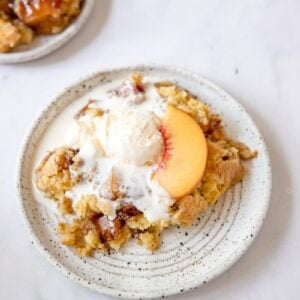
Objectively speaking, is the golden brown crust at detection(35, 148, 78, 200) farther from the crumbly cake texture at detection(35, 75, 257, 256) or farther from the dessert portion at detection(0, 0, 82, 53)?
the dessert portion at detection(0, 0, 82, 53)

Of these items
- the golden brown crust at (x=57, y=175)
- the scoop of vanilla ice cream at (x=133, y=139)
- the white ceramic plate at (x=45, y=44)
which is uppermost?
the white ceramic plate at (x=45, y=44)

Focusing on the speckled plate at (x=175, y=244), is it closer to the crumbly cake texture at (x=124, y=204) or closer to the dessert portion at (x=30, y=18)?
the crumbly cake texture at (x=124, y=204)

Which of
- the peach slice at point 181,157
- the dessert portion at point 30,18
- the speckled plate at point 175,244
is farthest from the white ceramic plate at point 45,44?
the peach slice at point 181,157

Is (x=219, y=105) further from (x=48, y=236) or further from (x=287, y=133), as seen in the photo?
(x=48, y=236)

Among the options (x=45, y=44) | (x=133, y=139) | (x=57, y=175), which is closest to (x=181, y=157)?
(x=133, y=139)

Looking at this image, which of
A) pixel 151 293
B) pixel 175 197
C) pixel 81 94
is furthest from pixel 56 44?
pixel 151 293
